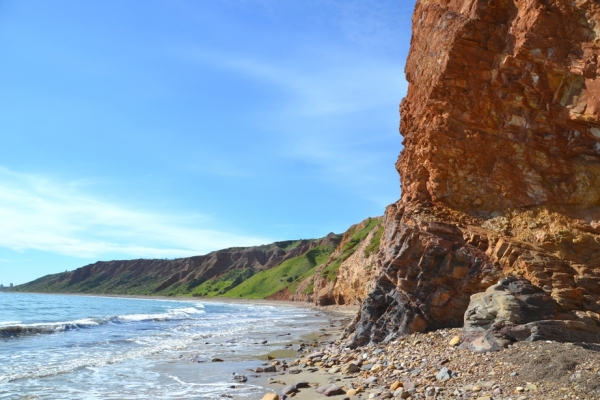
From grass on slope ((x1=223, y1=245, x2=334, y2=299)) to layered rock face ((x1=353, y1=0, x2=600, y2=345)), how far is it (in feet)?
295

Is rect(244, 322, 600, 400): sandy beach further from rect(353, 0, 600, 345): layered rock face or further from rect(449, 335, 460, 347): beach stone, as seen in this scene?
rect(353, 0, 600, 345): layered rock face

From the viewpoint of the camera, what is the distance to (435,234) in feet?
49.1

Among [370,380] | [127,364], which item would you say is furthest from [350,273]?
[370,380]

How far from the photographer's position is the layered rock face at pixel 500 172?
13594 millimetres

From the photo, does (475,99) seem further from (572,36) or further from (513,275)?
(513,275)

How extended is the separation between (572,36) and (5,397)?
738 inches

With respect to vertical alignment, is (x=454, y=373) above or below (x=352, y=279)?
below

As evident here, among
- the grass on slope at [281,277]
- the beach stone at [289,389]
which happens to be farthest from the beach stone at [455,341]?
the grass on slope at [281,277]

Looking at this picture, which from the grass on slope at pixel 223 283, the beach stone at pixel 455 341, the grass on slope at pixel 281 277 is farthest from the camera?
the grass on slope at pixel 223 283

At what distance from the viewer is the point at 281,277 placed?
11700 centimetres

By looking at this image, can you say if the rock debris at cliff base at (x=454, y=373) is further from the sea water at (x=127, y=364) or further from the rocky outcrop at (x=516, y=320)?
the sea water at (x=127, y=364)

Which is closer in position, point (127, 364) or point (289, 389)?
point (289, 389)

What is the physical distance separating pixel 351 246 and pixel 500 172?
207ft

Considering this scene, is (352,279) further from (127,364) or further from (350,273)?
(127,364)
